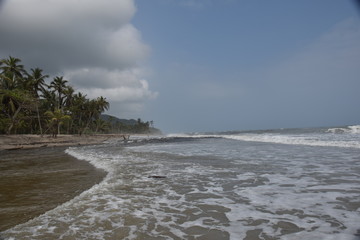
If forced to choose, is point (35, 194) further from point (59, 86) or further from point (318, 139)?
point (59, 86)

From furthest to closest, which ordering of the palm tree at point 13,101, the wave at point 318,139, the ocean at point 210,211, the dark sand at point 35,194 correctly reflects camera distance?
the palm tree at point 13,101
the wave at point 318,139
the dark sand at point 35,194
the ocean at point 210,211

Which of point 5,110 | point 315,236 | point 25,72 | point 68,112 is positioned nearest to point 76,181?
point 315,236

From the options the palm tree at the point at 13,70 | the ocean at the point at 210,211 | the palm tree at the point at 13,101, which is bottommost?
the ocean at the point at 210,211

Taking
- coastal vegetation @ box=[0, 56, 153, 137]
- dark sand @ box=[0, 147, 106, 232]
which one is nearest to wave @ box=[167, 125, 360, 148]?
dark sand @ box=[0, 147, 106, 232]

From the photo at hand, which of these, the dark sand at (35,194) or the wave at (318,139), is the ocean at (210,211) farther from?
the wave at (318,139)

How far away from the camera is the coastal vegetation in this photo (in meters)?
36.1

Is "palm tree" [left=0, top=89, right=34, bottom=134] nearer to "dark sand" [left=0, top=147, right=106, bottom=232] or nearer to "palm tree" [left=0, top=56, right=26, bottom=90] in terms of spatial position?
"palm tree" [left=0, top=56, right=26, bottom=90]

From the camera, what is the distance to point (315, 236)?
3162mm

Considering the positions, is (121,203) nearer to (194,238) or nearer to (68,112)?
(194,238)

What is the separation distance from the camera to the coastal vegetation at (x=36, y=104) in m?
36.1

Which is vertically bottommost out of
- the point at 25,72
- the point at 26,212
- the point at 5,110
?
the point at 26,212

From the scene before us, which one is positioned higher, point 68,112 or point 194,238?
point 68,112

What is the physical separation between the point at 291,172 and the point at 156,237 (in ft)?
20.4

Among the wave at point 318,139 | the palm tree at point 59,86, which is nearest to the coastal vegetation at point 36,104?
the palm tree at point 59,86
